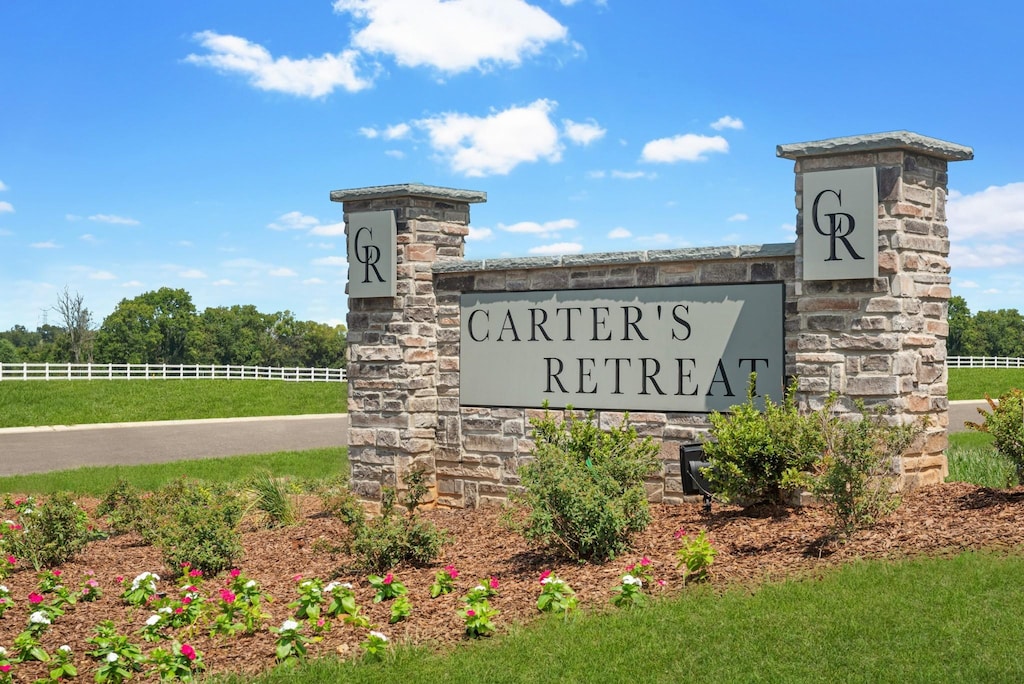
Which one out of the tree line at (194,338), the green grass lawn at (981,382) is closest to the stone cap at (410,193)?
the green grass lawn at (981,382)

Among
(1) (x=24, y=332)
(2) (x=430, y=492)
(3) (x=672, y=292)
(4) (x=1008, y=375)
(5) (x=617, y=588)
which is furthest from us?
(1) (x=24, y=332)

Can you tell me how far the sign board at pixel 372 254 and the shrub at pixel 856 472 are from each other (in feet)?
19.0

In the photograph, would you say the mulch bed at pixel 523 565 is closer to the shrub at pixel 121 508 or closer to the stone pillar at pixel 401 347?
the shrub at pixel 121 508

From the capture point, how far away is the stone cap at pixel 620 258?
31.7 feet

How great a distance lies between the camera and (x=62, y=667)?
6.00m

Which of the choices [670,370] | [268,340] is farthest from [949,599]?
[268,340]

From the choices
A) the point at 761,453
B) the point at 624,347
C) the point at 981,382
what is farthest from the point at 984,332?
the point at 761,453

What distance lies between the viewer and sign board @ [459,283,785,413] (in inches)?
388

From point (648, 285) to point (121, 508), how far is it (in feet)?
23.3

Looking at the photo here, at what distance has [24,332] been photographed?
434ft

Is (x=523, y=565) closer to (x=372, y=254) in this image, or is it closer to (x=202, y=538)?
(x=202, y=538)

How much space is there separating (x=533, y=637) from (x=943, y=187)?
21.4 feet

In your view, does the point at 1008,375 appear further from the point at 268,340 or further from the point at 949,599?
the point at 268,340

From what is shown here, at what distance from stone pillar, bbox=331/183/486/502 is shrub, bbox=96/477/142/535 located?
2781 mm
